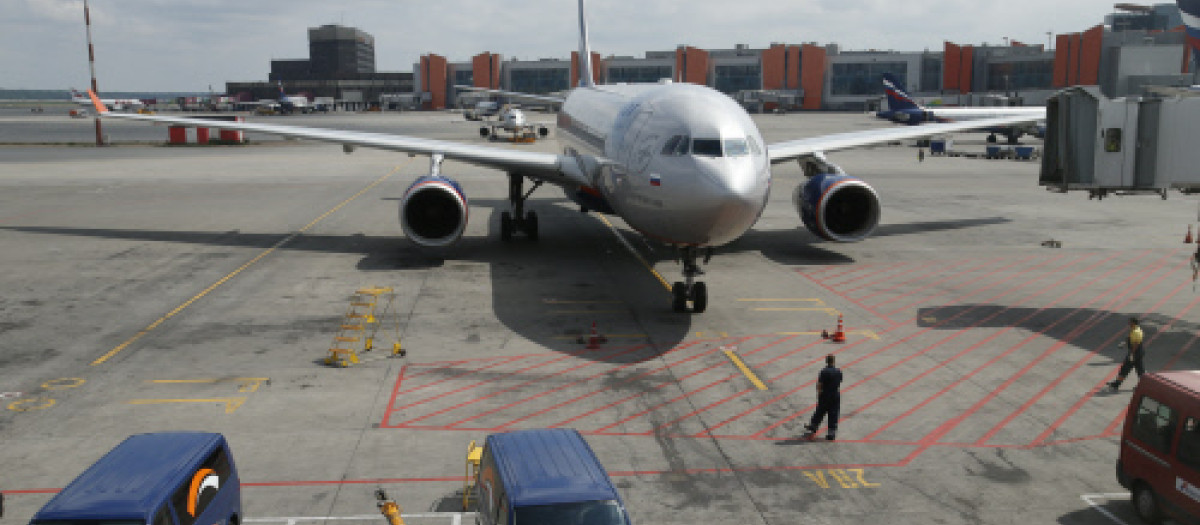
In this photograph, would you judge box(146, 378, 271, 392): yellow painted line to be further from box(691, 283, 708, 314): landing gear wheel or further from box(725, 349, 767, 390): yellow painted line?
box(691, 283, 708, 314): landing gear wheel

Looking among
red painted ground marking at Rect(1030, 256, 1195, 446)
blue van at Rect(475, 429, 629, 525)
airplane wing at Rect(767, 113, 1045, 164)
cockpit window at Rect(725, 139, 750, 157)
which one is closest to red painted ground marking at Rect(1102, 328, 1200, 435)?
red painted ground marking at Rect(1030, 256, 1195, 446)

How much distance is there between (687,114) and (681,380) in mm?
7026

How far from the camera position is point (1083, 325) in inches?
877

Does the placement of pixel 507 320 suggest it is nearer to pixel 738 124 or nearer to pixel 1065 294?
pixel 738 124

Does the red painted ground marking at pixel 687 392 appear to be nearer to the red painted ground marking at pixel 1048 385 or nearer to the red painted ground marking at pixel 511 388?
the red painted ground marking at pixel 511 388

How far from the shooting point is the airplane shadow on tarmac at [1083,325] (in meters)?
20.1

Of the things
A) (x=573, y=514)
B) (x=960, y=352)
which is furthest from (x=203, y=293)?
(x=960, y=352)

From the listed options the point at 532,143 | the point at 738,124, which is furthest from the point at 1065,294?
the point at 532,143

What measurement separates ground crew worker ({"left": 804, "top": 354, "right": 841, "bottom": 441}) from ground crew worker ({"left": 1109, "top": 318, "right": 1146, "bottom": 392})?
6676 mm

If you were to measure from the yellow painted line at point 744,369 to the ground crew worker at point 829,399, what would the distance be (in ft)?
8.58

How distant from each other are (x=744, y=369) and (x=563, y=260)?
42.6ft

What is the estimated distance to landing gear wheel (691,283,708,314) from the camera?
75.1ft

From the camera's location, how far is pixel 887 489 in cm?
1291

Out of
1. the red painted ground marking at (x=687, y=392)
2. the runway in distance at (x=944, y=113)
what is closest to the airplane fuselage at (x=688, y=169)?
the red painted ground marking at (x=687, y=392)
